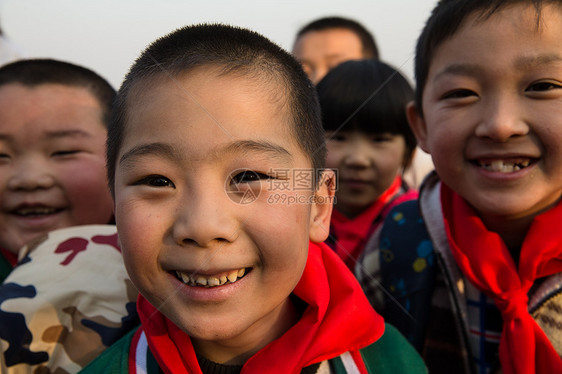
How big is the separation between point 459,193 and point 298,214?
799mm

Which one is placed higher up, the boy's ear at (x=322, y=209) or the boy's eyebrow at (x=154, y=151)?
the boy's eyebrow at (x=154, y=151)

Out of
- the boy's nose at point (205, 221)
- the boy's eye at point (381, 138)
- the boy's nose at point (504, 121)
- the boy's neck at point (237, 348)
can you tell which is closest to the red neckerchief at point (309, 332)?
the boy's neck at point (237, 348)

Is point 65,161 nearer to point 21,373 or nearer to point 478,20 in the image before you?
point 21,373

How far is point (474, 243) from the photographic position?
1.71m

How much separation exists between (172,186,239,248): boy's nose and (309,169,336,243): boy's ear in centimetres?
32

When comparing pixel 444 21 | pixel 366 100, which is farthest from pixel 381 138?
pixel 444 21

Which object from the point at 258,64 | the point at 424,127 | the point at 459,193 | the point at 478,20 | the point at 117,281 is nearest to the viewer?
the point at 258,64

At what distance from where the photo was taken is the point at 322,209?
143 cm

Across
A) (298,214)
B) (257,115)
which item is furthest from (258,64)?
(298,214)

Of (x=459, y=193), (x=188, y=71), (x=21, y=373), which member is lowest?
(x=21, y=373)

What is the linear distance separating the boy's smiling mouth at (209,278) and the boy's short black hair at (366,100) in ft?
5.90

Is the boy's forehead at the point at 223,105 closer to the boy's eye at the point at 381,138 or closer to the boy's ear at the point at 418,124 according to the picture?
the boy's ear at the point at 418,124

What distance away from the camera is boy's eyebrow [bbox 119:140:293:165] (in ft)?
3.73

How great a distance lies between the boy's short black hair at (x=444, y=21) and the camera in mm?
1592
